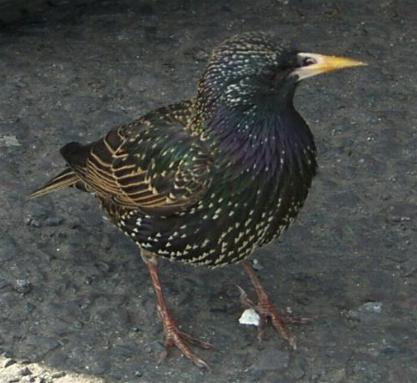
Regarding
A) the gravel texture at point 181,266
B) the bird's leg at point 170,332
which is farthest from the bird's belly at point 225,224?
the gravel texture at point 181,266

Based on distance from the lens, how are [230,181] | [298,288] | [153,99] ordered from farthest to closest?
[153,99] → [298,288] → [230,181]

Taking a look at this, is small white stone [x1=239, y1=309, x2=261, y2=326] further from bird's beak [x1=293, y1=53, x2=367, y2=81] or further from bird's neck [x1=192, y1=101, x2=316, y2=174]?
bird's beak [x1=293, y1=53, x2=367, y2=81]

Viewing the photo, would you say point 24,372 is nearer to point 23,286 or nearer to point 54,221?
point 23,286

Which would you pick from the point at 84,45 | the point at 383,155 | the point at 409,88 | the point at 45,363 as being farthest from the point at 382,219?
the point at 84,45

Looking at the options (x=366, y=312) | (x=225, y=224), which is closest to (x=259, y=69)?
(x=225, y=224)

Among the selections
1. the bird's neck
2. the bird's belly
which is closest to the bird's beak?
the bird's neck

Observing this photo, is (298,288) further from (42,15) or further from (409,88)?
(42,15)
